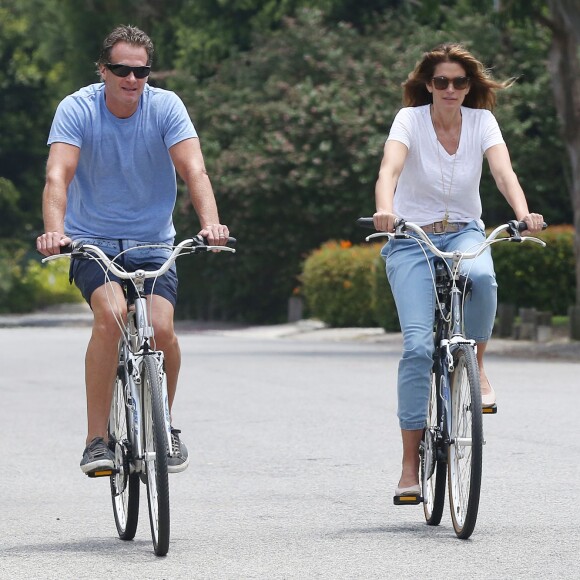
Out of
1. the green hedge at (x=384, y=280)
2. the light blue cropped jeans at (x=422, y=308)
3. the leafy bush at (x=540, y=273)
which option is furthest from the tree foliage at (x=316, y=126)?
Result: the light blue cropped jeans at (x=422, y=308)

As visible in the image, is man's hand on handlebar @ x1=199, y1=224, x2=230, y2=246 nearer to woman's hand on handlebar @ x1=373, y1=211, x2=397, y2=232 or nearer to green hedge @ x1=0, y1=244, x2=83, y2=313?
woman's hand on handlebar @ x1=373, y1=211, x2=397, y2=232

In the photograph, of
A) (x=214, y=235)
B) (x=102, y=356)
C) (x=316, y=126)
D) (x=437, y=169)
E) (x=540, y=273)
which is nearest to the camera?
(x=214, y=235)

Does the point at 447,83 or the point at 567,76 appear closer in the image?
the point at 447,83

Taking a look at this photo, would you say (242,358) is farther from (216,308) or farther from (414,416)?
(216,308)

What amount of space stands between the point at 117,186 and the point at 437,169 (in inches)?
52.5

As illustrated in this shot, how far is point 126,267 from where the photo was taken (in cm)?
629

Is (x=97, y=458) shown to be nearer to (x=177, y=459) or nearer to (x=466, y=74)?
(x=177, y=459)

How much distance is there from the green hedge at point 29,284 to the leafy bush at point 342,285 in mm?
16571

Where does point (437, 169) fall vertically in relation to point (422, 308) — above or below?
above

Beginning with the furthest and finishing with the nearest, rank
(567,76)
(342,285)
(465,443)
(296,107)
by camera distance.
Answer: (296,107) → (342,285) → (567,76) → (465,443)

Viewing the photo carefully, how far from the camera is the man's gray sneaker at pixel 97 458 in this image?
603cm

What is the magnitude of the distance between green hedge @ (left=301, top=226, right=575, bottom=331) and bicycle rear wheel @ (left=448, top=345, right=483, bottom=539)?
17001 mm

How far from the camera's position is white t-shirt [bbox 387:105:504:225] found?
21.5 feet

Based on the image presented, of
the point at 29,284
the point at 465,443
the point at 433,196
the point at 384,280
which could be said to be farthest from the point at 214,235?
the point at 29,284
